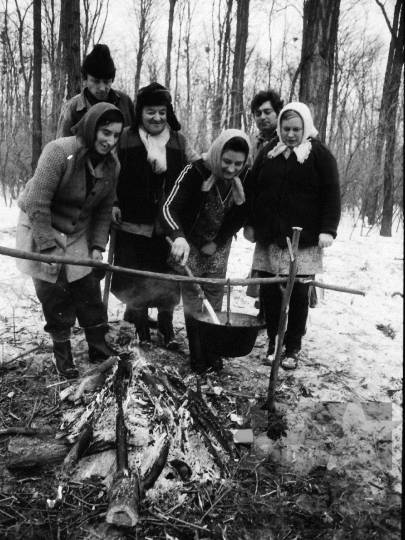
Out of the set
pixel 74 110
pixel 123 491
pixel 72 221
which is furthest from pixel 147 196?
pixel 123 491

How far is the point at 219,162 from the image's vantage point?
2877mm

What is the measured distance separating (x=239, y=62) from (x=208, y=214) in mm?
9453

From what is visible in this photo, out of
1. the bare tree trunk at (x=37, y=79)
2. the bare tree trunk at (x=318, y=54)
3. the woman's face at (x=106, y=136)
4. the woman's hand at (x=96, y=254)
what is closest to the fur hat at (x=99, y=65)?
the woman's face at (x=106, y=136)

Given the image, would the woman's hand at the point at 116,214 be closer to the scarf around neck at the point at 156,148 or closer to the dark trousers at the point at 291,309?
the scarf around neck at the point at 156,148

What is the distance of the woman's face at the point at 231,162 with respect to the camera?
9.34 feet

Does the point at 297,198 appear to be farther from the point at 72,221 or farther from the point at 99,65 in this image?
the point at 99,65

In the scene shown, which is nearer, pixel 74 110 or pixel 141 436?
pixel 141 436

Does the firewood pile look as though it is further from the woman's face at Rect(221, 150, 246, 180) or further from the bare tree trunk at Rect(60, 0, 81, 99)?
the bare tree trunk at Rect(60, 0, 81, 99)

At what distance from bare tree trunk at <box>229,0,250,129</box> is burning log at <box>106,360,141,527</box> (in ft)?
30.9

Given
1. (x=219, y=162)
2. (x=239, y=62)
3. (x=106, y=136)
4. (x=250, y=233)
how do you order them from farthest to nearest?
(x=239, y=62), (x=250, y=233), (x=219, y=162), (x=106, y=136)

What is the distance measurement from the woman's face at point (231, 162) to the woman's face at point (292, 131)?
0.46 metres

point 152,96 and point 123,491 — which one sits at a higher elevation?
point 152,96

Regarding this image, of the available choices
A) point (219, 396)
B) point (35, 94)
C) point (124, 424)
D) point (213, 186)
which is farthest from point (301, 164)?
point (35, 94)

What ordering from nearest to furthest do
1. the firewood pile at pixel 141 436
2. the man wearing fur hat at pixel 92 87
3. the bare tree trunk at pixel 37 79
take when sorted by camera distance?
the firewood pile at pixel 141 436, the man wearing fur hat at pixel 92 87, the bare tree trunk at pixel 37 79
